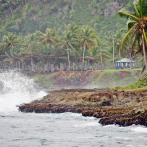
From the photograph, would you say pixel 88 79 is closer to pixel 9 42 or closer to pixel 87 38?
pixel 87 38

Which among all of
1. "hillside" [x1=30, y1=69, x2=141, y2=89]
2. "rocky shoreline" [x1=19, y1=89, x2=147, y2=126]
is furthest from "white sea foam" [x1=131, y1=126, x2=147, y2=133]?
"hillside" [x1=30, y1=69, x2=141, y2=89]

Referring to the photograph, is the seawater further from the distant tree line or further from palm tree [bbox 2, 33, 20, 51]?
palm tree [bbox 2, 33, 20, 51]

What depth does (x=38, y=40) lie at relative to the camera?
5650 inches

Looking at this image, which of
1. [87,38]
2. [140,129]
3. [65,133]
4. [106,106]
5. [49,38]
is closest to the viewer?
[140,129]

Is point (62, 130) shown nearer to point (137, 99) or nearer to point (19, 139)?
point (19, 139)

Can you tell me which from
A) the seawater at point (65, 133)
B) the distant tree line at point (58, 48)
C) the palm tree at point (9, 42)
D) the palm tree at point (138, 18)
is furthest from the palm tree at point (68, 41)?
the seawater at point (65, 133)

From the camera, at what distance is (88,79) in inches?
4710

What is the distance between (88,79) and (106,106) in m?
73.8

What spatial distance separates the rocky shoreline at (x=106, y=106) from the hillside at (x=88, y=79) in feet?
Answer: 168

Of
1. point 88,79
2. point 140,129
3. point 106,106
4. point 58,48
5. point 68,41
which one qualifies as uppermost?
point 68,41

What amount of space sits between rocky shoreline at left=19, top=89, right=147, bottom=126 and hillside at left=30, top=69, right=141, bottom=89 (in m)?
51.3

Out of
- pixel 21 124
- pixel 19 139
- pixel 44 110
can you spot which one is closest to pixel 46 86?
pixel 44 110

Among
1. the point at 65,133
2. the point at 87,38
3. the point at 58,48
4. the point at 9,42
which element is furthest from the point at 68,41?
the point at 65,133

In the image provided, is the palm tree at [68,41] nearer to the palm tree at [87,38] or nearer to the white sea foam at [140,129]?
the palm tree at [87,38]
